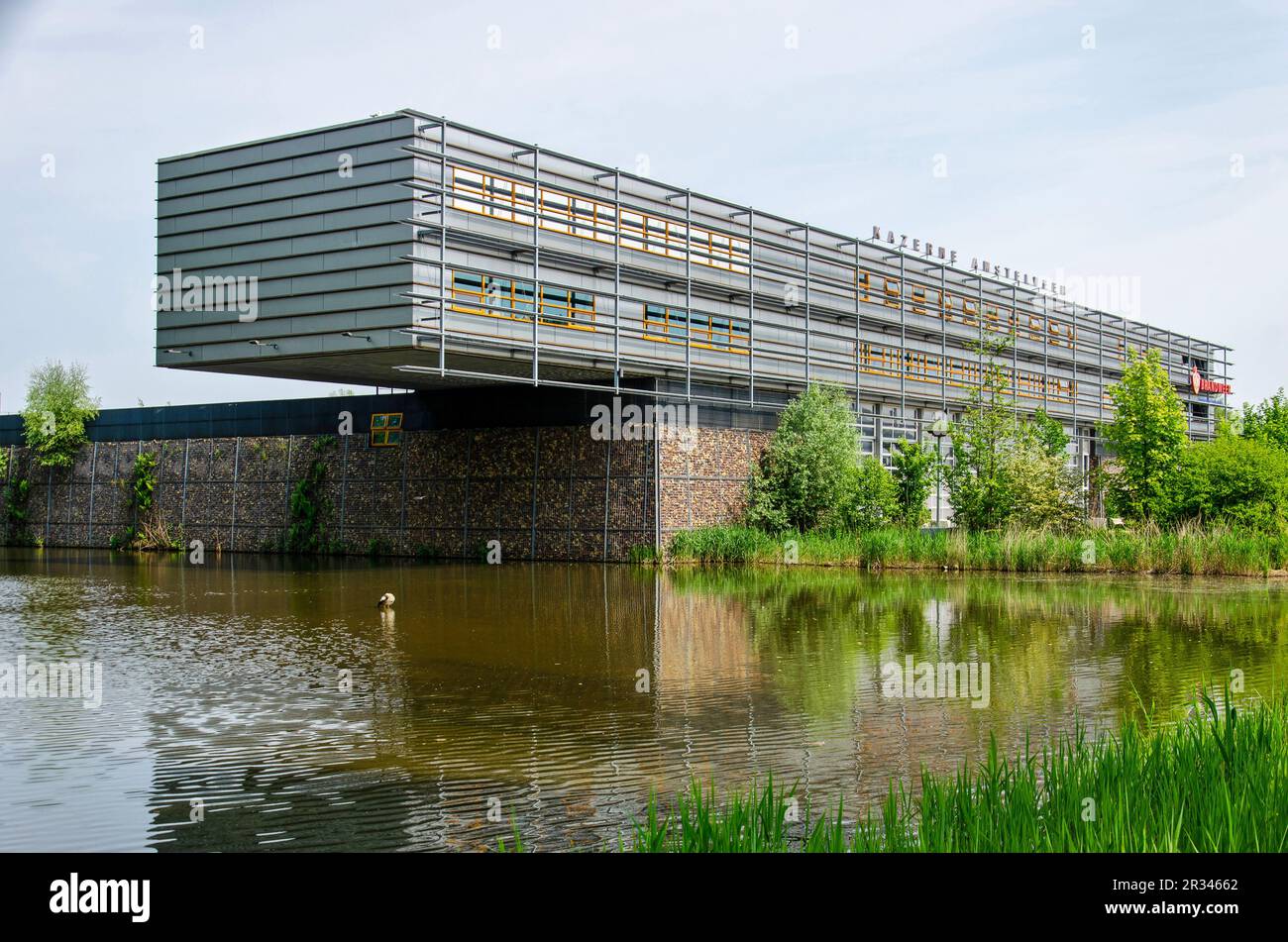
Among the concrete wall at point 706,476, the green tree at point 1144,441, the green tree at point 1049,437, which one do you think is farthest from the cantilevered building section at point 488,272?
the green tree at point 1144,441

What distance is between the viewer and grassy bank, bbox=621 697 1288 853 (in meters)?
4.98

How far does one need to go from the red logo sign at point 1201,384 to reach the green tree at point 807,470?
37706 millimetres

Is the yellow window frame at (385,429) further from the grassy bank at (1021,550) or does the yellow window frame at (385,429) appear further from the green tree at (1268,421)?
the green tree at (1268,421)

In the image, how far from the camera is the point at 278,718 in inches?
392

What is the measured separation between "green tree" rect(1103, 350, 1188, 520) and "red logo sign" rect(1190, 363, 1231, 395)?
37417 mm

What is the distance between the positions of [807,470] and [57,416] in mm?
28901

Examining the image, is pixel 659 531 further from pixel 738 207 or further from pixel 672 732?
pixel 672 732

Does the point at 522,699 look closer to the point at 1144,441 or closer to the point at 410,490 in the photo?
the point at 1144,441

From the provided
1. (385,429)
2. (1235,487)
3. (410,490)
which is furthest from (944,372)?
(385,429)

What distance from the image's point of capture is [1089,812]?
548 cm

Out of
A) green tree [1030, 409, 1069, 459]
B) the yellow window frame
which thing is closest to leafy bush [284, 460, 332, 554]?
the yellow window frame

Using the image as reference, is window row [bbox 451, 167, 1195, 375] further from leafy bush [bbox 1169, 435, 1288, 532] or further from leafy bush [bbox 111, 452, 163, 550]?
leafy bush [bbox 111, 452, 163, 550]

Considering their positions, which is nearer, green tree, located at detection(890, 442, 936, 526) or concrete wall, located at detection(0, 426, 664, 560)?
green tree, located at detection(890, 442, 936, 526)
